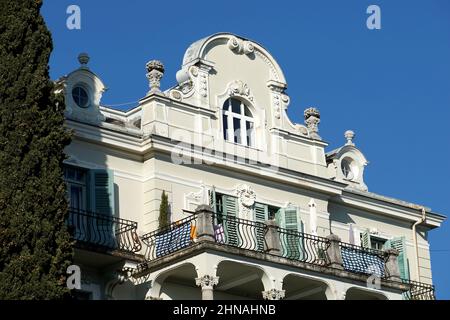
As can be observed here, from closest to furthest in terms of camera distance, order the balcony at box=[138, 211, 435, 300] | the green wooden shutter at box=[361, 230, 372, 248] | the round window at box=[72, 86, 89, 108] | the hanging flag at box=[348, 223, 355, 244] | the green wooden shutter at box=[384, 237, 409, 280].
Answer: the balcony at box=[138, 211, 435, 300]
the round window at box=[72, 86, 89, 108]
the hanging flag at box=[348, 223, 355, 244]
the green wooden shutter at box=[361, 230, 372, 248]
the green wooden shutter at box=[384, 237, 409, 280]

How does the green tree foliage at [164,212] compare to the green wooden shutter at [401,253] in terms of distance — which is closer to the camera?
the green tree foliage at [164,212]

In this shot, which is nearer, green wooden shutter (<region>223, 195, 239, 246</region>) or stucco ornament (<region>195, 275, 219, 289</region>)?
stucco ornament (<region>195, 275, 219, 289</region>)

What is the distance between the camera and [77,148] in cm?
3784

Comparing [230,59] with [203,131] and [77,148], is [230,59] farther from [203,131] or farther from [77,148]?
[77,148]

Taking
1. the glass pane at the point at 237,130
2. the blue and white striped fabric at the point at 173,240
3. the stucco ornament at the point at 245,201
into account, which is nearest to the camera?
the blue and white striped fabric at the point at 173,240

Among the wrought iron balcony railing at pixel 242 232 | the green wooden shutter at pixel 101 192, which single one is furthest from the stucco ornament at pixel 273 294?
the green wooden shutter at pixel 101 192

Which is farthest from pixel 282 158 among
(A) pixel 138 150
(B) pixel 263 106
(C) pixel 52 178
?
(C) pixel 52 178

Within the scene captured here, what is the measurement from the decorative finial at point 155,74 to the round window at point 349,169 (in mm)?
7485

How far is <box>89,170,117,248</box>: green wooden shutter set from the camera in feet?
122

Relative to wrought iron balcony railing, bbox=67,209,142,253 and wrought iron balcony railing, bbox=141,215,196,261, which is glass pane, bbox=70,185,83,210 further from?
wrought iron balcony railing, bbox=141,215,196,261

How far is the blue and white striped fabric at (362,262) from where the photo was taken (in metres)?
39.8

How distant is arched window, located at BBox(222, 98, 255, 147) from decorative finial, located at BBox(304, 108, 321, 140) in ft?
6.46

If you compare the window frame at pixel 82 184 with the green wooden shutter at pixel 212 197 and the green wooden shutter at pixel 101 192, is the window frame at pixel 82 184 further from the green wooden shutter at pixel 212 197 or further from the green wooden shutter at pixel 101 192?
the green wooden shutter at pixel 212 197

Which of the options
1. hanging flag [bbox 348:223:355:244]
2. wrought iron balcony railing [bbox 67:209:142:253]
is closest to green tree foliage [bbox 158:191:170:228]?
wrought iron balcony railing [bbox 67:209:142:253]
